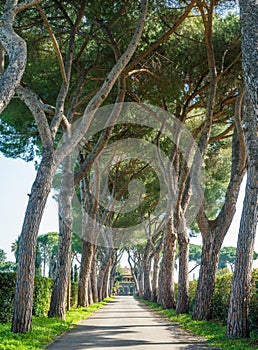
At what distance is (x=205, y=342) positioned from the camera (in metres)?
8.71

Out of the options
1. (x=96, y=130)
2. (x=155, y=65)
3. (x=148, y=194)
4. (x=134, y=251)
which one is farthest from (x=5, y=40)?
(x=134, y=251)

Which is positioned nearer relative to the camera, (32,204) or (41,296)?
(32,204)

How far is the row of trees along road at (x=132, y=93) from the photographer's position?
902cm

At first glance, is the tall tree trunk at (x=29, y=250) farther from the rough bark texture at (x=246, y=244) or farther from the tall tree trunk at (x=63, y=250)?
the rough bark texture at (x=246, y=244)

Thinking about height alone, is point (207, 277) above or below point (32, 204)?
below

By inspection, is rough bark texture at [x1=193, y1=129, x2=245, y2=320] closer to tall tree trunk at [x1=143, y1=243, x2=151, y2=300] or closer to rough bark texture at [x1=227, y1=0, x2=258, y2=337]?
rough bark texture at [x1=227, y1=0, x2=258, y2=337]

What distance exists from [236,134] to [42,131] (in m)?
5.22

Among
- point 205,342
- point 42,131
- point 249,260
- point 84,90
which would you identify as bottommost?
point 205,342

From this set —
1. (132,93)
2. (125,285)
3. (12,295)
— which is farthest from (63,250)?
(125,285)

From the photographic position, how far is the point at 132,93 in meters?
14.9

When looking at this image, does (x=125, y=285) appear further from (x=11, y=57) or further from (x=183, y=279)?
(x=11, y=57)

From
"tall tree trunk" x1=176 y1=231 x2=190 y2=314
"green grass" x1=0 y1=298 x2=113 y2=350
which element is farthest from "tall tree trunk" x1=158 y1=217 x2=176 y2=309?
"green grass" x1=0 y1=298 x2=113 y2=350

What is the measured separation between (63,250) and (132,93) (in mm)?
5336

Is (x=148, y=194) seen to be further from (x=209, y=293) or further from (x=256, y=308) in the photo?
(x=256, y=308)
